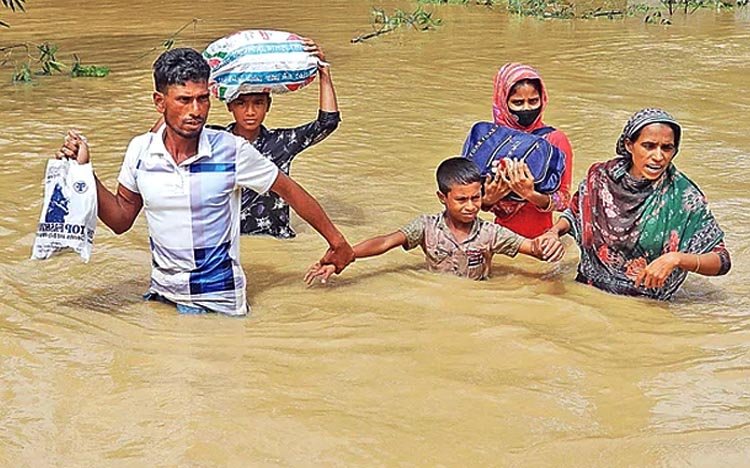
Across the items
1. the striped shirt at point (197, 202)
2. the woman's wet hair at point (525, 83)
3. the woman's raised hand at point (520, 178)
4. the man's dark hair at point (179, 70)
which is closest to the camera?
the man's dark hair at point (179, 70)

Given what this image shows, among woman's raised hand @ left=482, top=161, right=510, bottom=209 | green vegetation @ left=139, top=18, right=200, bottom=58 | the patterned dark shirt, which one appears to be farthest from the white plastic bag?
green vegetation @ left=139, top=18, right=200, bottom=58

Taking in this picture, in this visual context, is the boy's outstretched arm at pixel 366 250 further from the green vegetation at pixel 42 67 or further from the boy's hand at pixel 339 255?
the green vegetation at pixel 42 67

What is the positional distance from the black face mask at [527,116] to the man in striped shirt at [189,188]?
1.35 metres

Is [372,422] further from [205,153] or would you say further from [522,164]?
[522,164]

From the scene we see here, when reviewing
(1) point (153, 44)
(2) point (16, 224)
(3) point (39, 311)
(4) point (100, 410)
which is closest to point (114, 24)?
(1) point (153, 44)

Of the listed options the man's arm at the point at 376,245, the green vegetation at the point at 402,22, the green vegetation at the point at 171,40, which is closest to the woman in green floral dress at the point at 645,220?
the man's arm at the point at 376,245

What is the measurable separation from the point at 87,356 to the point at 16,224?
7.66ft

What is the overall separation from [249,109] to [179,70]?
1.21 m

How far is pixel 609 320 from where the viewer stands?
4.86 metres

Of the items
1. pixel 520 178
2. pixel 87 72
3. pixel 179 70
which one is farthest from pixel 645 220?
pixel 87 72

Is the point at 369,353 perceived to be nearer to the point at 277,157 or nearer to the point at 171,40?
the point at 277,157

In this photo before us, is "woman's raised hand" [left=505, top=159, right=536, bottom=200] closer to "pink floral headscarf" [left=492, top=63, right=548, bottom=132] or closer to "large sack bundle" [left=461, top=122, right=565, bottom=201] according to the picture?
"large sack bundle" [left=461, top=122, right=565, bottom=201]

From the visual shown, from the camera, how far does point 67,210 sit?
436cm

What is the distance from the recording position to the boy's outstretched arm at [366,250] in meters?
4.98
